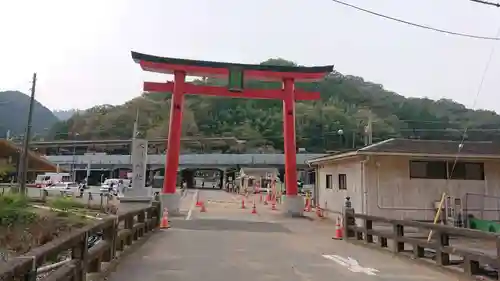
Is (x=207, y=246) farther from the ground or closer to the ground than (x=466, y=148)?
closer to the ground

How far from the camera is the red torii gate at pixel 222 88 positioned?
21553 mm

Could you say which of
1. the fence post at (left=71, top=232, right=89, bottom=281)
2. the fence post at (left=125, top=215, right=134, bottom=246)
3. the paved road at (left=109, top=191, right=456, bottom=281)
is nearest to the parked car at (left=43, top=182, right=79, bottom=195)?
the paved road at (left=109, top=191, right=456, bottom=281)

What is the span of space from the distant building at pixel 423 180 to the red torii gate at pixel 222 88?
247 inches

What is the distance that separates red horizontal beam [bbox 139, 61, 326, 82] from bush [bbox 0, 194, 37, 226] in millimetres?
8431

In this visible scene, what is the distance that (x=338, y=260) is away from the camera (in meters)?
9.59

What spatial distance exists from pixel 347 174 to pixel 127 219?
35.2ft

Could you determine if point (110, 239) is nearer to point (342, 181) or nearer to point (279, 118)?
point (342, 181)

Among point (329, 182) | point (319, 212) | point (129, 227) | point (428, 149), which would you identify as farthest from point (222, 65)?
point (129, 227)

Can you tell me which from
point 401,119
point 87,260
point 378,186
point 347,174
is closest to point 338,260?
point 87,260

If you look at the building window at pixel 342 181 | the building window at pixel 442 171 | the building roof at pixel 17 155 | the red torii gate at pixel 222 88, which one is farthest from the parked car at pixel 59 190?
the building window at pixel 442 171

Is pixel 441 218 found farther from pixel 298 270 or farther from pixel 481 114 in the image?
pixel 481 114

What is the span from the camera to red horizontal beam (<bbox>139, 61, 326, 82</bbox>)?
855 inches

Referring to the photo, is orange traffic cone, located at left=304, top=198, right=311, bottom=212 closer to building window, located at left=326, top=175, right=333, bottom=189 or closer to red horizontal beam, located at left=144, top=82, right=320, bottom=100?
building window, located at left=326, top=175, right=333, bottom=189

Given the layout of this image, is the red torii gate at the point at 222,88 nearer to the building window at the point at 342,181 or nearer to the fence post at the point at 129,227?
the building window at the point at 342,181
